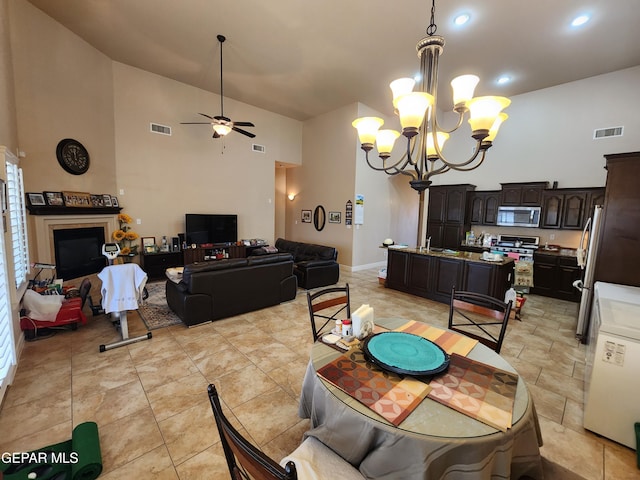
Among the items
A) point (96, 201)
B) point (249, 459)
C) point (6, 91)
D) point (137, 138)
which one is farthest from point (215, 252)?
point (249, 459)

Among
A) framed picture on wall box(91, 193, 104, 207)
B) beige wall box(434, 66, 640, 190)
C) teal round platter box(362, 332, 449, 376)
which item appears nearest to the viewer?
→ teal round platter box(362, 332, 449, 376)

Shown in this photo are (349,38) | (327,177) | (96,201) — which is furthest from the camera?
(327,177)

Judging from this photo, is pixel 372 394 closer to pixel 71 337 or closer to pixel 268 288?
pixel 268 288

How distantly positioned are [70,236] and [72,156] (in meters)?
1.41

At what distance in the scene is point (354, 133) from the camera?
23.1ft

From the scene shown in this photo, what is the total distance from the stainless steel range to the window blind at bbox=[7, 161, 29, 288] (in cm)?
793

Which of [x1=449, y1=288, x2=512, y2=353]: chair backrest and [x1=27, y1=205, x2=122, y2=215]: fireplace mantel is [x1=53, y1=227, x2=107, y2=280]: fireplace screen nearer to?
[x1=27, y1=205, x2=122, y2=215]: fireplace mantel

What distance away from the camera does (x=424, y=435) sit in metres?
1.07

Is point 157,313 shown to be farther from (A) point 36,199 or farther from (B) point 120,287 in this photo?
(A) point 36,199

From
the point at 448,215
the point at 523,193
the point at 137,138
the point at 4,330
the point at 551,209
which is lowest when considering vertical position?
the point at 4,330

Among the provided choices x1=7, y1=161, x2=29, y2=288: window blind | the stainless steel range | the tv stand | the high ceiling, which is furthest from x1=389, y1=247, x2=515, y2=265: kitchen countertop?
x1=7, y1=161, x2=29, y2=288: window blind

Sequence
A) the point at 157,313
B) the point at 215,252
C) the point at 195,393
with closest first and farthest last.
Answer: the point at 195,393 → the point at 157,313 → the point at 215,252

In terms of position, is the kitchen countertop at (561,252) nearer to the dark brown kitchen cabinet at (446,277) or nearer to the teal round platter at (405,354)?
the dark brown kitchen cabinet at (446,277)

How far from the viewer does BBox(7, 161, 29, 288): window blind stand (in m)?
2.96
